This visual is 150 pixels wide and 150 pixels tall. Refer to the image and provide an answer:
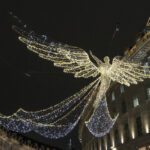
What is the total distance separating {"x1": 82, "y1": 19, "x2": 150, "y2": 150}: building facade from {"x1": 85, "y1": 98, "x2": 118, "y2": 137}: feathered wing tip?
2.52 ft

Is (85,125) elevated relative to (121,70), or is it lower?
elevated

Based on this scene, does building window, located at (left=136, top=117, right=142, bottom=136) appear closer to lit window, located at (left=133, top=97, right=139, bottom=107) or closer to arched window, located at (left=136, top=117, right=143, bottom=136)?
arched window, located at (left=136, top=117, right=143, bottom=136)

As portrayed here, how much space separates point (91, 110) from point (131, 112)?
12443mm

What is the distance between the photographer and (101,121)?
3769 cm

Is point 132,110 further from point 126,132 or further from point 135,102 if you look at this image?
point 126,132

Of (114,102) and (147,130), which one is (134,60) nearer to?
(114,102)

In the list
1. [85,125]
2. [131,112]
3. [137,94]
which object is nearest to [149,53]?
[137,94]

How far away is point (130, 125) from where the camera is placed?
30297 mm

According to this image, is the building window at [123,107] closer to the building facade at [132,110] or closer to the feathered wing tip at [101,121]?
the building facade at [132,110]

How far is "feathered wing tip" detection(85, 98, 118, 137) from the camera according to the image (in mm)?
34894

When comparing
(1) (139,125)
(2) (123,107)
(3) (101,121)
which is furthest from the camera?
(3) (101,121)

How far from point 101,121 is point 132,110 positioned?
7972mm

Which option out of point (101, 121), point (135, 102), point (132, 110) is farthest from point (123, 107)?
point (101, 121)

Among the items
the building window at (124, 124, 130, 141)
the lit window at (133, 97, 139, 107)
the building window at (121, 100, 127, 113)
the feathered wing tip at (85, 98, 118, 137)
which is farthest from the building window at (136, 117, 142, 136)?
the feathered wing tip at (85, 98, 118, 137)
